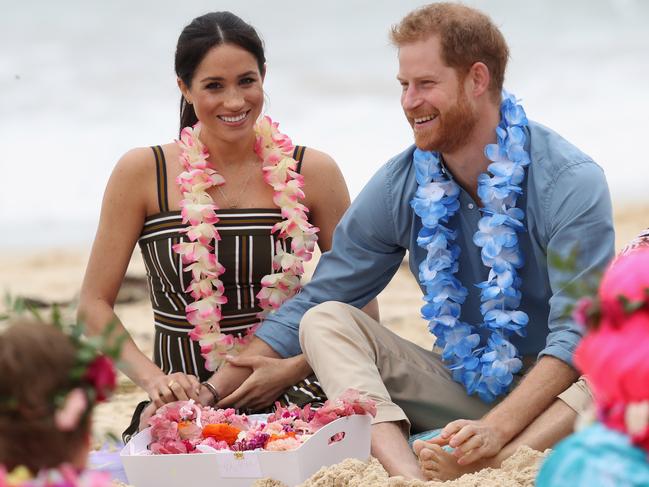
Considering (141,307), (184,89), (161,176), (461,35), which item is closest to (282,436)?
(161,176)

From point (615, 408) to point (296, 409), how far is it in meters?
2.15

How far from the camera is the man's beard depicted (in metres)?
3.64

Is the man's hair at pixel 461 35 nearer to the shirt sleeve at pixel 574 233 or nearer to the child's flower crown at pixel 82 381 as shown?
the shirt sleeve at pixel 574 233

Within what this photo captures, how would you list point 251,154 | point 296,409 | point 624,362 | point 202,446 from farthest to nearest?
point 251,154
point 296,409
point 202,446
point 624,362

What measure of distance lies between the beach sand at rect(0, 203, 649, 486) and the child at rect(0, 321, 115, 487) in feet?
0.32

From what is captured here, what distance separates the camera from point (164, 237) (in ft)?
13.6

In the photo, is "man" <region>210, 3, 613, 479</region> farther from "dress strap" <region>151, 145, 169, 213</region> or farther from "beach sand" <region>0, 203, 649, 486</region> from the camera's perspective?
"dress strap" <region>151, 145, 169, 213</region>

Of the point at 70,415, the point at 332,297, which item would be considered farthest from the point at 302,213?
the point at 70,415

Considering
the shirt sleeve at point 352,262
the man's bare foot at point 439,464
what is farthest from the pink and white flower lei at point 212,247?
the man's bare foot at point 439,464

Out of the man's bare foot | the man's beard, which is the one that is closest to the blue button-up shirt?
the man's beard

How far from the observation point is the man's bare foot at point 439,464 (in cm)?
312

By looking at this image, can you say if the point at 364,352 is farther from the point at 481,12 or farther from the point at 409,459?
the point at 481,12

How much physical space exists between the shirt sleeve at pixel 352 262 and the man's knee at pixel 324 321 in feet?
0.84

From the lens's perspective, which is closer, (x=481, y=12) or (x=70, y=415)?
(x=70, y=415)
